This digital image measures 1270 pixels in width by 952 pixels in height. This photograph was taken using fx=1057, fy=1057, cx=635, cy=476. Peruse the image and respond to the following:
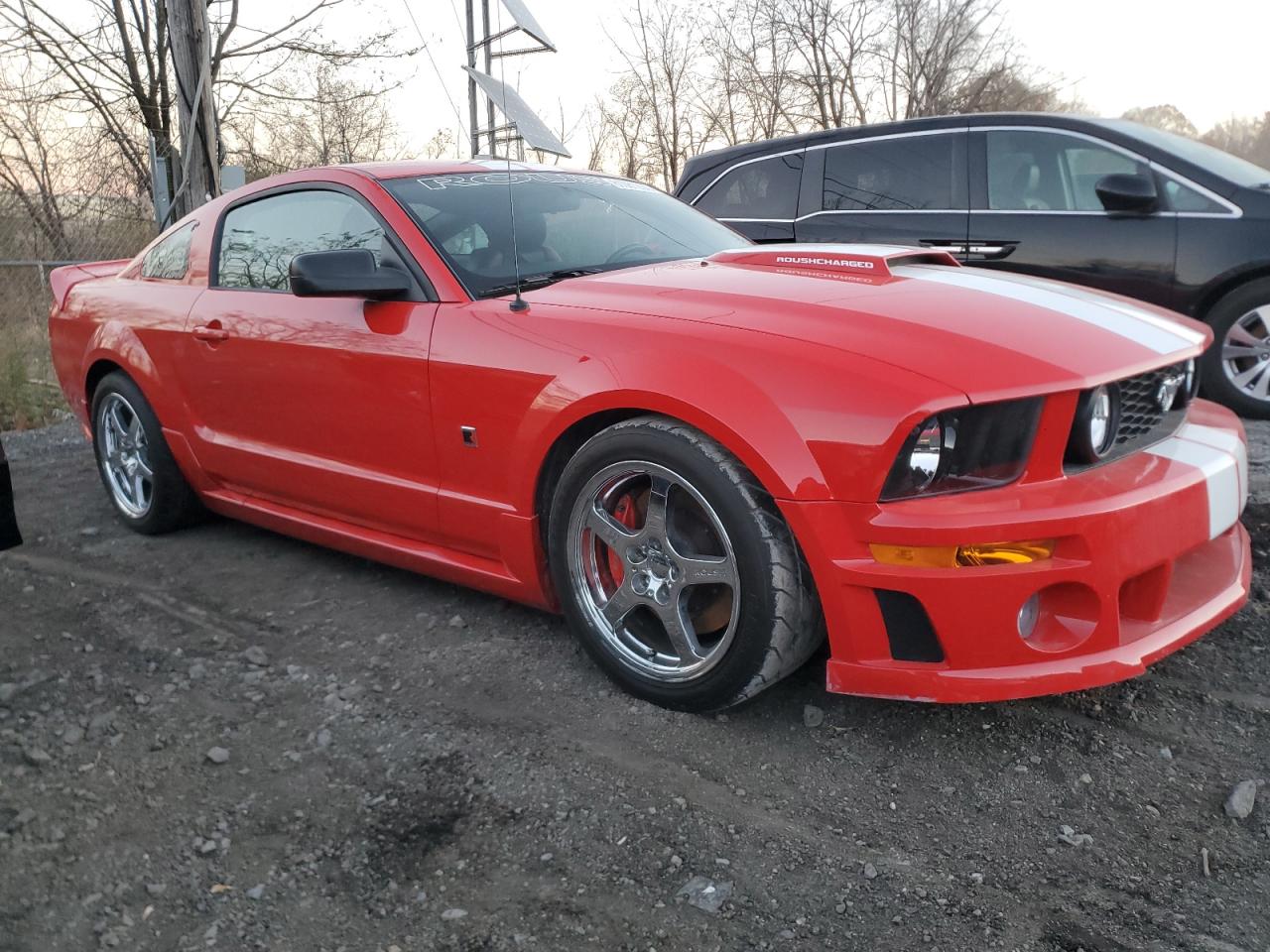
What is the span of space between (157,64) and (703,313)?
53.6ft

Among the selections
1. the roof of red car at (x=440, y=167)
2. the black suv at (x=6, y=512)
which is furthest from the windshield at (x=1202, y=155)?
the black suv at (x=6, y=512)

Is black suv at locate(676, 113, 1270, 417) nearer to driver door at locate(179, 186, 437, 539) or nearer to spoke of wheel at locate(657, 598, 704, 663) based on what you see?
driver door at locate(179, 186, 437, 539)

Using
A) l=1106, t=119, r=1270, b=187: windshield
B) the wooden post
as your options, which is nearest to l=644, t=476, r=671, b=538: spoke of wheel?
l=1106, t=119, r=1270, b=187: windshield

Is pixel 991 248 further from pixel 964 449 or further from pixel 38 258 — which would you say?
pixel 38 258

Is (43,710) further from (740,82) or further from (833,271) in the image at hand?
(740,82)

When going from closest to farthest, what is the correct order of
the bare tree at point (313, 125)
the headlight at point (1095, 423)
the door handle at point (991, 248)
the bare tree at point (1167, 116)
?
1. the headlight at point (1095, 423)
2. the door handle at point (991, 248)
3. the bare tree at point (313, 125)
4. the bare tree at point (1167, 116)

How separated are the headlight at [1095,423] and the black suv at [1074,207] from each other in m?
3.48

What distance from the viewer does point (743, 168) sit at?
6.77m

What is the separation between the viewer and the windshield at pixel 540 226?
3246 mm

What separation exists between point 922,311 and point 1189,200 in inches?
147

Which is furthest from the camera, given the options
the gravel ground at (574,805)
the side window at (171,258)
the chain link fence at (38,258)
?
the chain link fence at (38,258)

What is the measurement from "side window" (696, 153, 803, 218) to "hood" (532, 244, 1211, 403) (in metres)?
3.45

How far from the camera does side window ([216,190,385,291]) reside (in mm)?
3494

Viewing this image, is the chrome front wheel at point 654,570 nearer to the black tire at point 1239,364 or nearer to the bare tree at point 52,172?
the black tire at point 1239,364
